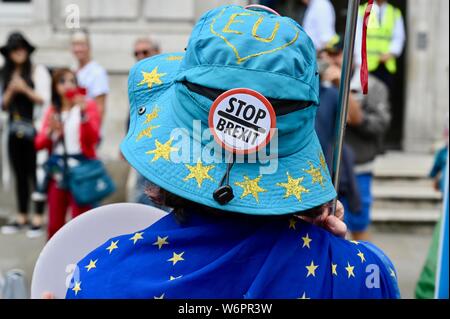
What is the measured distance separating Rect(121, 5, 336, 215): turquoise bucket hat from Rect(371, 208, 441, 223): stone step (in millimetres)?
6764

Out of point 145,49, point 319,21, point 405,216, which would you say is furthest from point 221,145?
point 319,21

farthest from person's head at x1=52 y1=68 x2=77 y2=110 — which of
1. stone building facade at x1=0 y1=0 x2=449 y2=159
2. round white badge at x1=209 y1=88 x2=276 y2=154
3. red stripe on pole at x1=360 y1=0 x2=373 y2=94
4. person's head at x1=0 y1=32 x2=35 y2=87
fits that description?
round white badge at x1=209 y1=88 x2=276 y2=154

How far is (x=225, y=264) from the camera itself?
5.17ft

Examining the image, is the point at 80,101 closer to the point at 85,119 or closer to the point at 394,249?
the point at 85,119

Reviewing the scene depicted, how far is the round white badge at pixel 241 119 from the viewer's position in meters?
1.57

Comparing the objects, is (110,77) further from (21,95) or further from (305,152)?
(305,152)

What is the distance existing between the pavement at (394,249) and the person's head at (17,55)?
1.55 meters

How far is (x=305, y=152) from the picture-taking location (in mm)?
1683

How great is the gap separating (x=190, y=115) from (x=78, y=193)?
4.75 metres

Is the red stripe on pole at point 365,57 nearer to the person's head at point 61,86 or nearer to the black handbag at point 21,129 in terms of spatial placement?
the person's head at point 61,86

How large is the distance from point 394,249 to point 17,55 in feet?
13.2
